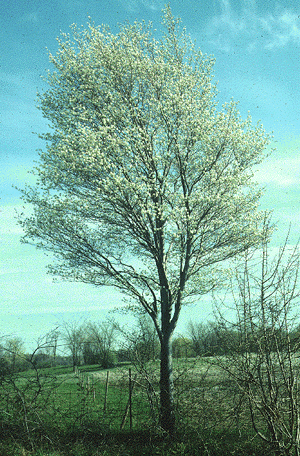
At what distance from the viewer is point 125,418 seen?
10.8 m

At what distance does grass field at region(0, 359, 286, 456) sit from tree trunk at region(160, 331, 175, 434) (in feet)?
0.86

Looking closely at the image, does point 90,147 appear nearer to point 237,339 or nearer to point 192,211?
point 192,211

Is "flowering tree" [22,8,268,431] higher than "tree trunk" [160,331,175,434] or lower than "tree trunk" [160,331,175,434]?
higher

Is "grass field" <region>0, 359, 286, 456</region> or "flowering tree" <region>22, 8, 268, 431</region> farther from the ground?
"flowering tree" <region>22, 8, 268, 431</region>

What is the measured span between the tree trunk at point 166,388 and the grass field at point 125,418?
0.26 metres

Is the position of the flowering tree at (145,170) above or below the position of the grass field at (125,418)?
above

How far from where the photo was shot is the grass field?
29.3 feet

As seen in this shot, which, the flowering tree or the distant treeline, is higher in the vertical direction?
the flowering tree

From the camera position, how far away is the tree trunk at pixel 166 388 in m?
10.5

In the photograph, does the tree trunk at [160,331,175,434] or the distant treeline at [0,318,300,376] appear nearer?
the distant treeline at [0,318,300,376]

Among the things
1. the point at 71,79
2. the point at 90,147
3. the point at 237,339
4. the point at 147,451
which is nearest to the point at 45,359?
the point at 147,451

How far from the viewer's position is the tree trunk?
10475 millimetres

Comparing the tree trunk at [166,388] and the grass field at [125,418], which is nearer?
the grass field at [125,418]

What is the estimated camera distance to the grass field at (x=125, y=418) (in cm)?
893
